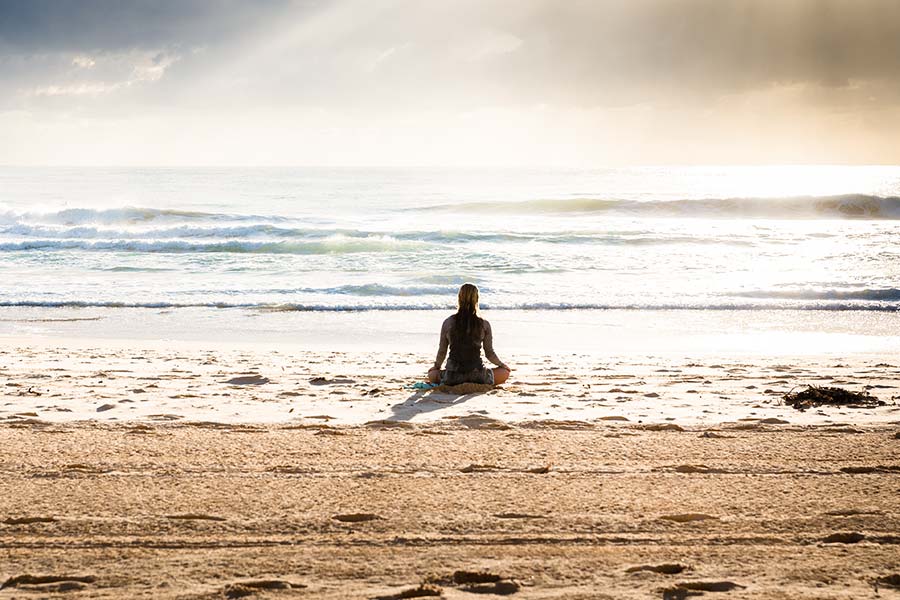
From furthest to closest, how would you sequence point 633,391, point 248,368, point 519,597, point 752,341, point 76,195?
point 76,195
point 752,341
point 248,368
point 633,391
point 519,597

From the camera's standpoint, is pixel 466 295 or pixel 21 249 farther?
pixel 21 249

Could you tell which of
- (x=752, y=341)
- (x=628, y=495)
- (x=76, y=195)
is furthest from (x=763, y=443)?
(x=76, y=195)

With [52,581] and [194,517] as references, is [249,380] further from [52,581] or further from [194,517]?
[52,581]

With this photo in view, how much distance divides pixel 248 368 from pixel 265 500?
14.6 ft

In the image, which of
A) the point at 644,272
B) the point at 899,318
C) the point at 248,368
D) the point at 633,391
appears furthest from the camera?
the point at 644,272

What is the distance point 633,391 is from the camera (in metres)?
6.94

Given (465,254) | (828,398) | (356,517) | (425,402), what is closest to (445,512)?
(356,517)

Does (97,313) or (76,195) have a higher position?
(76,195)

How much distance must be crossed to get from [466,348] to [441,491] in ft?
9.92

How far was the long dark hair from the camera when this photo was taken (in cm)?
704

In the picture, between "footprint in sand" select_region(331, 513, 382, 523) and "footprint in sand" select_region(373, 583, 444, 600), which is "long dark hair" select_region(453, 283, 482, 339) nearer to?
"footprint in sand" select_region(331, 513, 382, 523)

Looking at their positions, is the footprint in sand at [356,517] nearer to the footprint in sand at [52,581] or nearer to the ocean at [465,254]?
the footprint in sand at [52,581]

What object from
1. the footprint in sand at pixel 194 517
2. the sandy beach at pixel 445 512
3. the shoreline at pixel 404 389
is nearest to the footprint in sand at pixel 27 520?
the sandy beach at pixel 445 512

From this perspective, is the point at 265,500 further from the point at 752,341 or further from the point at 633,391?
the point at 752,341
